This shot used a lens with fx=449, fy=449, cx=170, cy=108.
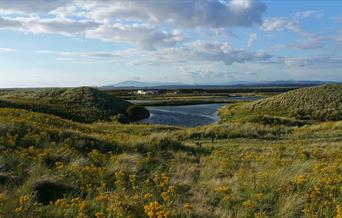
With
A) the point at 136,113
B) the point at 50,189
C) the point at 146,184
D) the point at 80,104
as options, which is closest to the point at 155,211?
the point at 146,184

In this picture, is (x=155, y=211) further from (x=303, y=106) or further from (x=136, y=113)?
(x=303, y=106)

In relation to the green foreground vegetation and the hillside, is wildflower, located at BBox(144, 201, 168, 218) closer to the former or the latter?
the green foreground vegetation

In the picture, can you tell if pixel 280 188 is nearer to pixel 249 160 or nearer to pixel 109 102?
pixel 249 160

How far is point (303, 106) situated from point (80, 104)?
103ft

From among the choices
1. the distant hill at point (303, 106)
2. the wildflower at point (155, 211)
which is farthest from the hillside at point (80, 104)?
the wildflower at point (155, 211)

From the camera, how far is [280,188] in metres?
8.70

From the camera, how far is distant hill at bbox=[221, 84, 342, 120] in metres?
57.5

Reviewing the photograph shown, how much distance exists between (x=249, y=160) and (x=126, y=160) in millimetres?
3679

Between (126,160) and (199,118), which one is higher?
(126,160)

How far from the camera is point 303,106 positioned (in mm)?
62812

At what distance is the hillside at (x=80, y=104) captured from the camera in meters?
52.2

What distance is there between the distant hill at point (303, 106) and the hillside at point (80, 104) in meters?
14.8

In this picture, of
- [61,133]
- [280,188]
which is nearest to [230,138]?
[61,133]

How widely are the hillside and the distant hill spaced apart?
48.5 ft
